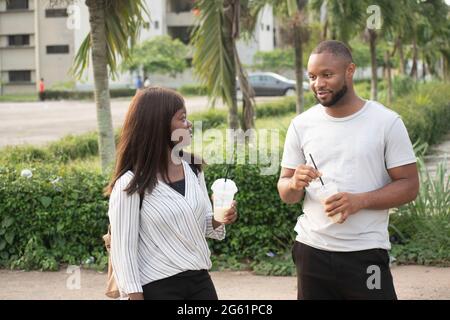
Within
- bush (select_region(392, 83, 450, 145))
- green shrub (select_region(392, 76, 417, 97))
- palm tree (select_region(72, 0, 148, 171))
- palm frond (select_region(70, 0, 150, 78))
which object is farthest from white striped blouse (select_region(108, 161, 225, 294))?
green shrub (select_region(392, 76, 417, 97))

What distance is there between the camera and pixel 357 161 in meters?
3.20

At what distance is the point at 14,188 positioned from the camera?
22.7ft

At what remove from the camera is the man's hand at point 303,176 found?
3.13 m

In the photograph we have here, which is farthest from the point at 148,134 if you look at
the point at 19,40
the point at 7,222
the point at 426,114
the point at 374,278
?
the point at 19,40

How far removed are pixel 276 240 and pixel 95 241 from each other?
164 cm

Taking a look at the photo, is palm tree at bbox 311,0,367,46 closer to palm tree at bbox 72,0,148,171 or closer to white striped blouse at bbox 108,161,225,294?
palm tree at bbox 72,0,148,171

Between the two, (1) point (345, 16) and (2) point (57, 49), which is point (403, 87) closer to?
(1) point (345, 16)

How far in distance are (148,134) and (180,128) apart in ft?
0.44

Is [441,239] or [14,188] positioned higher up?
[14,188]

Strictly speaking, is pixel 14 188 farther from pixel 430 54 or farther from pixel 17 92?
pixel 17 92

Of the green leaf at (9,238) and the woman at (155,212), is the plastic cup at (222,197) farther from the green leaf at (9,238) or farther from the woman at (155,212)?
the green leaf at (9,238)

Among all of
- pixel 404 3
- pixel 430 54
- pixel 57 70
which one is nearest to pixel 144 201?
pixel 404 3

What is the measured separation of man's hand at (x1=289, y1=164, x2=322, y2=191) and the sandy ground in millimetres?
2853
